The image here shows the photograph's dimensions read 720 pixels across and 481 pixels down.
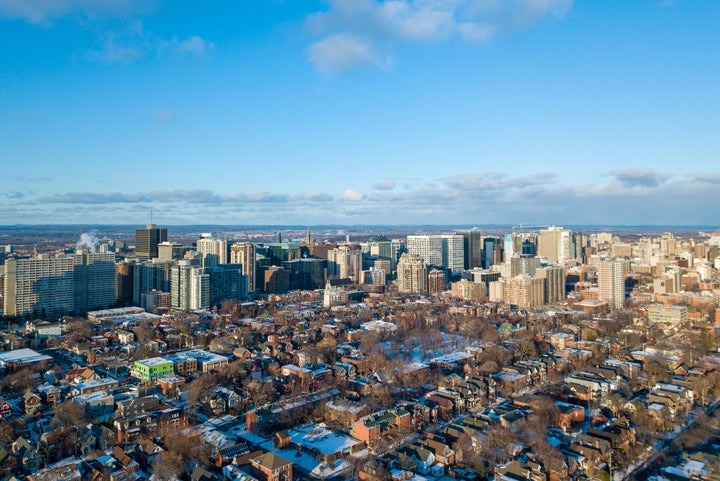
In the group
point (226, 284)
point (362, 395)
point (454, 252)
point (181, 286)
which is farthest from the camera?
point (454, 252)

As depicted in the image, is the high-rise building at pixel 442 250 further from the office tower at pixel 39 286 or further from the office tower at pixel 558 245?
the office tower at pixel 39 286

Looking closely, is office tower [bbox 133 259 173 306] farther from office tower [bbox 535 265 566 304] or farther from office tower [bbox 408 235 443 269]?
office tower [bbox 535 265 566 304]

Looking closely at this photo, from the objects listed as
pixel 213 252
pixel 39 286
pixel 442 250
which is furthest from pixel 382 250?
pixel 39 286

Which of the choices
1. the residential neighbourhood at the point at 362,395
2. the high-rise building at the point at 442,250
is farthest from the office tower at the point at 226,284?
the high-rise building at the point at 442,250

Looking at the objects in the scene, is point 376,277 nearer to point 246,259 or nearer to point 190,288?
point 246,259

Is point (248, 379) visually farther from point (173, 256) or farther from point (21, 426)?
point (173, 256)

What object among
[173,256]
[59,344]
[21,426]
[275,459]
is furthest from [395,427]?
[173,256]
